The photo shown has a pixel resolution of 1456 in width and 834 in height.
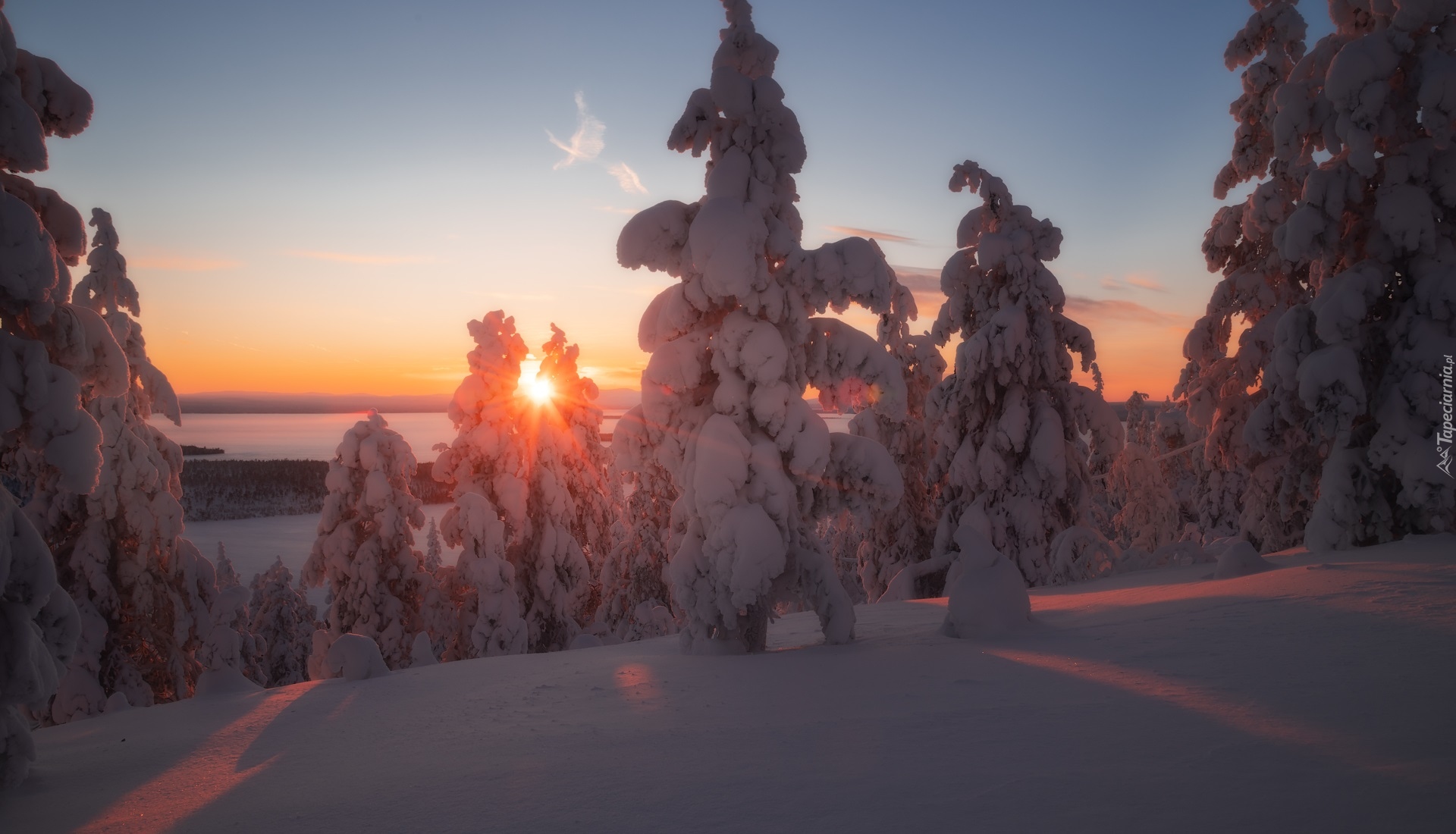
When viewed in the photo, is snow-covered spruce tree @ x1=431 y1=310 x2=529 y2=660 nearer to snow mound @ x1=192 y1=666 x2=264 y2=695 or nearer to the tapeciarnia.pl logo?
snow mound @ x1=192 y1=666 x2=264 y2=695

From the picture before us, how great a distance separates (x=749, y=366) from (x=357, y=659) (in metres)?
5.84

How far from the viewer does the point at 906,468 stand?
23.4 m

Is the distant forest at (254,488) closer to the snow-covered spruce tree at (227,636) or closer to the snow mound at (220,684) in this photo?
the snow-covered spruce tree at (227,636)

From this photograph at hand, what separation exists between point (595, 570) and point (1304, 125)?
2629cm

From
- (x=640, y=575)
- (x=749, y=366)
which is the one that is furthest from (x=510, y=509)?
(x=749, y=366)

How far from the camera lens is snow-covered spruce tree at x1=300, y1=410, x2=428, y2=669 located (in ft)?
68.5

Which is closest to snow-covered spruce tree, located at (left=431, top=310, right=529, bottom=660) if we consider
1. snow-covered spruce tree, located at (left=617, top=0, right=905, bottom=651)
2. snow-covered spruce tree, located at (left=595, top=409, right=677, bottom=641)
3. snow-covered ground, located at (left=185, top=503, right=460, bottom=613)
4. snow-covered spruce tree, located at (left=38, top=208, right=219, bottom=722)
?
snow-covered spruce tree, located at (left=595, top=409, right=677, bottom=641)

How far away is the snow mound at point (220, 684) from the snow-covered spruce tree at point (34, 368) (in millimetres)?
3112

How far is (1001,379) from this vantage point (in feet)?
55.4

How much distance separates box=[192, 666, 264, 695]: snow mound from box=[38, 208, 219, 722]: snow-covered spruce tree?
32.3 feet

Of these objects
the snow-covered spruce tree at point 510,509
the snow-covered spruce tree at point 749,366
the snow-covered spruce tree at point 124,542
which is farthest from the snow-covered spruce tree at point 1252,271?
the snow-covered spruce tree at point 124,542

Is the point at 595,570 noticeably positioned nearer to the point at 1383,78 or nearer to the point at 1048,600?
the point at 1048,600

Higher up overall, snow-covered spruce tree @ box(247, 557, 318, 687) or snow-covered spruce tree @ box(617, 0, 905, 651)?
snow-covered spruce tree @ box(617, 0, 905, 651)

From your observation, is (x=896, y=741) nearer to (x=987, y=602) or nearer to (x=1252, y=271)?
(x=987, y=602)
